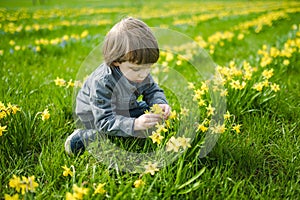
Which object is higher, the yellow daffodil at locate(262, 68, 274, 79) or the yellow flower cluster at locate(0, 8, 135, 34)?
the yellow flower cluster at locate(0, 8, 135, 34)

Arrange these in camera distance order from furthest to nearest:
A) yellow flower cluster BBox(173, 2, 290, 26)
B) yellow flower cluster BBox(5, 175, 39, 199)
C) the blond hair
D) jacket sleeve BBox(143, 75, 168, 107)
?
1. yellow flower cluster BBox(173, 2, 290, 26)
2. jacket sleeve BBox(143, 75, 168, 107)
3. the blond hair
4. yellow flower cluster BBox(5, 175, 39, 199)

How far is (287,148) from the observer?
7.65ft

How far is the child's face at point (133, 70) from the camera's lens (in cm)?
226

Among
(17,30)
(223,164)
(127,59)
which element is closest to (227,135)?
(223,164)

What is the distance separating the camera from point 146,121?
7.16 feet

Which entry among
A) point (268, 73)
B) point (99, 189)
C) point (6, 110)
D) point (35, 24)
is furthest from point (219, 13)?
point (99, 189)

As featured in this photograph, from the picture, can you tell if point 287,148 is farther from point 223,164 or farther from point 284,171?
point 223,164

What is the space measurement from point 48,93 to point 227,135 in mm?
1894

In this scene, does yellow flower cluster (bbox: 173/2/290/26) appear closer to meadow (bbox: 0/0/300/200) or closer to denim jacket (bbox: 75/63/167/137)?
meadow (bbox: 0/0/300/200)

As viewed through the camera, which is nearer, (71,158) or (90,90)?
(71,158)

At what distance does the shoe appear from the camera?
7.62 feet

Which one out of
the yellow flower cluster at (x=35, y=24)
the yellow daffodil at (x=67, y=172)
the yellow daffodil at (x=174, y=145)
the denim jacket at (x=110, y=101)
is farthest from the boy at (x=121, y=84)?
the yellow flower cluster at (x=35, y=24)

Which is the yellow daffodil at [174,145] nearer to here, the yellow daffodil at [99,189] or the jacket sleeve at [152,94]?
the yellow daffodil at [99,189]

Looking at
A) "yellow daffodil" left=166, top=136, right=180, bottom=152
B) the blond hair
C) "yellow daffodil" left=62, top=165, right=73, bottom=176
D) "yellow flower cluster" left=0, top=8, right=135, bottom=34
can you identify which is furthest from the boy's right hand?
"yellow flower cluster" left=0, top=8, right=135, bottom=34
